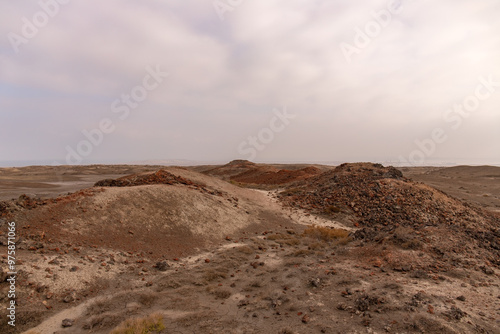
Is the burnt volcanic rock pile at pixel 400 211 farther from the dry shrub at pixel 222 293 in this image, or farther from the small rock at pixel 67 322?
the small rock at pixel 67 322

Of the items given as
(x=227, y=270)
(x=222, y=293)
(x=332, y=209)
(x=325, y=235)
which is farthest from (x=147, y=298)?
(x=332, y=209)

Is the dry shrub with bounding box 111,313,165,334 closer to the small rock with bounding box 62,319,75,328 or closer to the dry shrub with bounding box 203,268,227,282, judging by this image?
the small rock with bounding box 62,319,75,328

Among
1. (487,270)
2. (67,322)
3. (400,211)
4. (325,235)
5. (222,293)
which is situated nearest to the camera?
(67,322)

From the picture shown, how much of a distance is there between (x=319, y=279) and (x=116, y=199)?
8.95 m

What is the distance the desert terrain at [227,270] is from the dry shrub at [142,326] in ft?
0.08

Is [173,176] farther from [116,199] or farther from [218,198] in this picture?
[116,199]

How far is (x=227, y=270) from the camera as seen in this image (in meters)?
8.57

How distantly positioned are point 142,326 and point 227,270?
3532 millimetres

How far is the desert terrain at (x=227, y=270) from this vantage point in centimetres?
541

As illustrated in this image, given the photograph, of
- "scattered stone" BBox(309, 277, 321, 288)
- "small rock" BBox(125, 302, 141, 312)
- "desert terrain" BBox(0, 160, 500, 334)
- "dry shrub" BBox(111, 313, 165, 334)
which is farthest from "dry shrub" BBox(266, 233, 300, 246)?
"dry shrub" BBox(111, 313, 165, 334)

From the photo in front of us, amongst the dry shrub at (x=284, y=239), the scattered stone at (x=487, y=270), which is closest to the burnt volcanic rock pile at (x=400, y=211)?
the scattered stone at (x=487, y=270)

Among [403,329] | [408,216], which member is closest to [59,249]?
[403,329]

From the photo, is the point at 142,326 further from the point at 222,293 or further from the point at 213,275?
the point at 213,275

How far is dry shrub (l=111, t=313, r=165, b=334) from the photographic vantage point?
17.1ft
